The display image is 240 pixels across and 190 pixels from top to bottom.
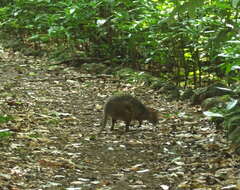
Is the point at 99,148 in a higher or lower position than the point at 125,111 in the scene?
lower

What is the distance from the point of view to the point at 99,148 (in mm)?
5871

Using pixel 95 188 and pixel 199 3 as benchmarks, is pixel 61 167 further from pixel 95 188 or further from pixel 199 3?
pixel 199 3

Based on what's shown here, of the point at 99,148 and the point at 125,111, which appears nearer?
the point at 99,148

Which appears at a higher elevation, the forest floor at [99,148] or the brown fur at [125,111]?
the brown fur at [125,111]

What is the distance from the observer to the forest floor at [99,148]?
4.48m

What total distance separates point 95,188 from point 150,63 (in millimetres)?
7744

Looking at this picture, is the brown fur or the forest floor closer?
the forest floor

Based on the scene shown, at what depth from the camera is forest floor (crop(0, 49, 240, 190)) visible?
4.48 metres

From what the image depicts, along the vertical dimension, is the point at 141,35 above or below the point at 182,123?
above

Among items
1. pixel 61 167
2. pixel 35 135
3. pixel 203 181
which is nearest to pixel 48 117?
pixel 35 135

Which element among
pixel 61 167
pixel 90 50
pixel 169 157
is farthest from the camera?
pixel 90 50

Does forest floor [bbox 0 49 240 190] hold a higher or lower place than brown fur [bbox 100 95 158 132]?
lower

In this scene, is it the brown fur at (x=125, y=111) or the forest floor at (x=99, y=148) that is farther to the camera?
the brown fur at (x=125, y=111)

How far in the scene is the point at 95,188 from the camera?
4340 mm
